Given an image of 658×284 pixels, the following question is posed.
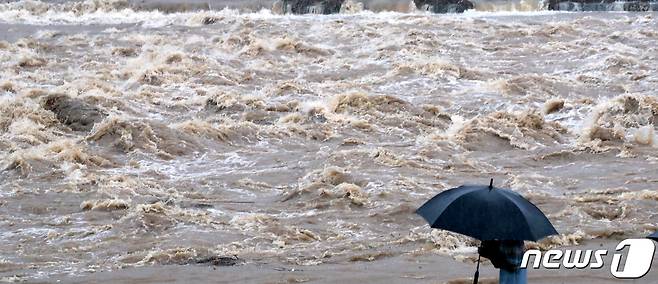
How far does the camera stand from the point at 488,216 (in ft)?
15.4

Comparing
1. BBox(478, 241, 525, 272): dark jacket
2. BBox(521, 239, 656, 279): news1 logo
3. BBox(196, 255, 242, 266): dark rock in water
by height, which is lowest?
BBox(196, 255, 242, 266): dark rock in water

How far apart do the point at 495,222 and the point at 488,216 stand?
5 centimetres

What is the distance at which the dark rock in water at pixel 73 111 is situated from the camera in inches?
592

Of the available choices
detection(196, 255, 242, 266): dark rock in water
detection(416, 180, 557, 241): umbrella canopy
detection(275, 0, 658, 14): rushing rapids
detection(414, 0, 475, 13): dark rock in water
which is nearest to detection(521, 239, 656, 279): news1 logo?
detection(416, 180, 557, 241): umbrella canopy

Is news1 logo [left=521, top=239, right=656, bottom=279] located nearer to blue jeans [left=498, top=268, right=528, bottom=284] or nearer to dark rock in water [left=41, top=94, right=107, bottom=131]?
blue jeans [left=498, top=268, right=528, bottom=284]

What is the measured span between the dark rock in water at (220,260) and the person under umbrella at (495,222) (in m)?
3.21

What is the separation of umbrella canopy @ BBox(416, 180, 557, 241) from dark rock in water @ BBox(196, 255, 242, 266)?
3234 mm

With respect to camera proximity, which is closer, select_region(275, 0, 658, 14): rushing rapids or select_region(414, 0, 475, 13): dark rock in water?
select_region(275, 0, 658, 14): rushing rapids

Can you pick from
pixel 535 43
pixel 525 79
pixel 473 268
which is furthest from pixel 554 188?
pixel 535 43

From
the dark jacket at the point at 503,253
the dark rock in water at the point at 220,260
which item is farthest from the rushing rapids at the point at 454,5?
the dark jacket at the point at 503,253

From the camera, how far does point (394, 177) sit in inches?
454

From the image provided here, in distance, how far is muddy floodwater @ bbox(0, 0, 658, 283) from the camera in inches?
346

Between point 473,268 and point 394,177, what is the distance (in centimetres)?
418

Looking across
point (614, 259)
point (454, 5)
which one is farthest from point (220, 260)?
point (454, 5)
